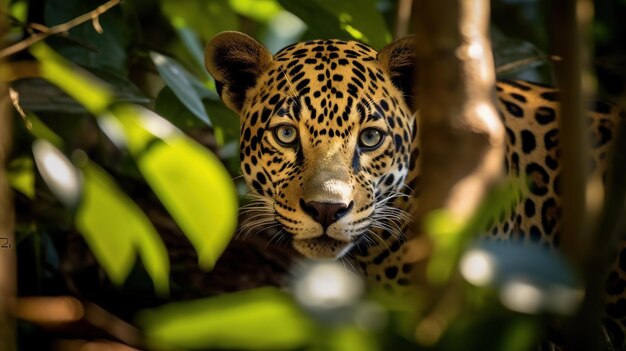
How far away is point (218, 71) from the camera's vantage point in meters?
3.40

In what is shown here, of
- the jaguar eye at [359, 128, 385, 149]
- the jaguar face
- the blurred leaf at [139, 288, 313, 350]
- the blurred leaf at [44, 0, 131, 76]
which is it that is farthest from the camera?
the blurred leaf at [44, 0, 131, 76]

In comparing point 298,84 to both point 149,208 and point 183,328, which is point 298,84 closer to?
point 149,208

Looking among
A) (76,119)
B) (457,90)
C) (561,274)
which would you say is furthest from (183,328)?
(76,119)

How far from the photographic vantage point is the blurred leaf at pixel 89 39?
363cm

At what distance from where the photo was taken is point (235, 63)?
3.38 metres

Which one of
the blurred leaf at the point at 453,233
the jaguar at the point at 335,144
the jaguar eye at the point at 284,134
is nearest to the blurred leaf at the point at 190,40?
the jaguar at the point at 335,144

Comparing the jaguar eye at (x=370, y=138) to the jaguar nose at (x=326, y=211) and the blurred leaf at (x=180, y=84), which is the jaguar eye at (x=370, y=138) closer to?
the jaguar nose at (x=326, y=211)

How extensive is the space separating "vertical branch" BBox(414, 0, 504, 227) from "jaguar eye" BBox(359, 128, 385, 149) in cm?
198

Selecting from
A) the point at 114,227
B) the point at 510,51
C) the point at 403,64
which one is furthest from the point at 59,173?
the point at 510,51

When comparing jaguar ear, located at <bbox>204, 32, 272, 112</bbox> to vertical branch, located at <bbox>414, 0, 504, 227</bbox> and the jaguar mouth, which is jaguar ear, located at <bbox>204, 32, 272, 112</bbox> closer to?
the jaguar mouth

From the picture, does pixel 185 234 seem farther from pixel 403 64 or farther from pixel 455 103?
pixel 403 64

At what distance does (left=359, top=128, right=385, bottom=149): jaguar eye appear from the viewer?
3262 mm

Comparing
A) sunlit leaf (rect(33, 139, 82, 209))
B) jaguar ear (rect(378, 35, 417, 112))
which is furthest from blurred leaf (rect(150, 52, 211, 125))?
sunlit leaf (rect(33, 139, 82, 209))

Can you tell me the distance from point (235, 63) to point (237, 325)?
8.29ft
